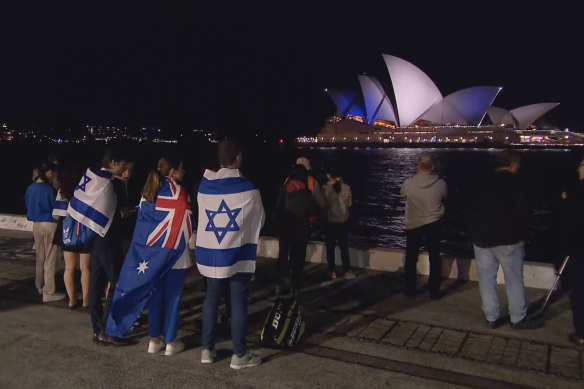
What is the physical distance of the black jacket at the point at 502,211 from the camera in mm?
5051

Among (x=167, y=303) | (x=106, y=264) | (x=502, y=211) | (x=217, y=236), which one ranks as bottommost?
(x=167, y=303)

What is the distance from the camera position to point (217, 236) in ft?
13.4

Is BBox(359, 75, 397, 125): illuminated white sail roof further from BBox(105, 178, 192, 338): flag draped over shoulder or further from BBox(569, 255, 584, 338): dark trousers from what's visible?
BBox(105, 178, 192, 338): flag draped over shoulder

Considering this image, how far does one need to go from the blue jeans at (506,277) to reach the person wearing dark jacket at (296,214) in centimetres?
197

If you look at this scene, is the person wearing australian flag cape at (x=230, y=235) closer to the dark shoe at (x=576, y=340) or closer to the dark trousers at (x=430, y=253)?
the dark trousers at (x=430, y=253)

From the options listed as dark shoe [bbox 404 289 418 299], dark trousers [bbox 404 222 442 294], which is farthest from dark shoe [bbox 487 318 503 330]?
dark shoe [bbox 404 289 418 299]

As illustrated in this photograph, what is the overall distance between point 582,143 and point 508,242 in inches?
6077

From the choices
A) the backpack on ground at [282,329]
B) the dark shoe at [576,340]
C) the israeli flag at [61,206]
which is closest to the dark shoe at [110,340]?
the backpack on ground at [282,329]

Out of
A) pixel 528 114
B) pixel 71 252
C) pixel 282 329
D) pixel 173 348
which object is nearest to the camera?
pixel 173 348

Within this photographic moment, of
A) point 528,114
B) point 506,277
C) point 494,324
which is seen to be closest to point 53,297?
point 494,324

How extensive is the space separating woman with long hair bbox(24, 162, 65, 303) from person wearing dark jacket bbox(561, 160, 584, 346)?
552 cm

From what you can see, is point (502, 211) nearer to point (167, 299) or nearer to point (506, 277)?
point (506, 277)

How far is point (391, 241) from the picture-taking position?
1886 cm

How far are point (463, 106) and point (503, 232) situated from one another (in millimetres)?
101318
